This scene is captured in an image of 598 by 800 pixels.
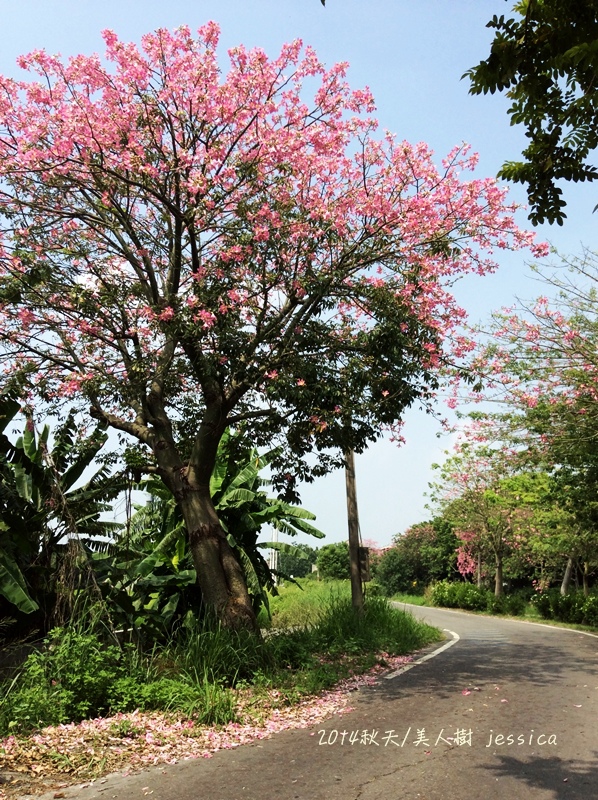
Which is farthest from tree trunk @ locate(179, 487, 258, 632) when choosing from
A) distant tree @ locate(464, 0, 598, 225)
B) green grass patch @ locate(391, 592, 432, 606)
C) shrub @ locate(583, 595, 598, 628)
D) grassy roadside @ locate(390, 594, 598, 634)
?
green grass patch @ locate(391, 592, 432, 606)

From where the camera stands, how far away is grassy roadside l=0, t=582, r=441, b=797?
21.3 feet

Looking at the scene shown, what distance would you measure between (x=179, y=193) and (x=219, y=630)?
635 centimetres

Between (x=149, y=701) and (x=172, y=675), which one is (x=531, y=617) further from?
(x=149, y=701)

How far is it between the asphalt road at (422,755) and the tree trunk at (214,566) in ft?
7.44

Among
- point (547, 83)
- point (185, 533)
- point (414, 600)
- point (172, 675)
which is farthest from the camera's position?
point (414, 600)

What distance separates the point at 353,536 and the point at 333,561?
4785 centimetres

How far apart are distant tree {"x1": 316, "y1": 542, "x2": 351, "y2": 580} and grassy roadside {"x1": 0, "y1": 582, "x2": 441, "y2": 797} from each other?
51584 millimetres

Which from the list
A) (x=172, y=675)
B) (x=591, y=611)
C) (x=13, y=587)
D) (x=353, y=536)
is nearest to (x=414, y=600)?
(x=591, y=611)

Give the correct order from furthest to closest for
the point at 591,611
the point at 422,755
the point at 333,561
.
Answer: the point at 333,561 < the point at 591,611 < the point at 422,755

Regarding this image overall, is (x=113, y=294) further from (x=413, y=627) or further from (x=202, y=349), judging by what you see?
(x=413, y=627)

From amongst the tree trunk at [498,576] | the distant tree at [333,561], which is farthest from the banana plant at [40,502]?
the distant tree at [333,561]

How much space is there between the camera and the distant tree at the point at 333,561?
62.1 meters

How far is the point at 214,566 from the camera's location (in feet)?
35.8
